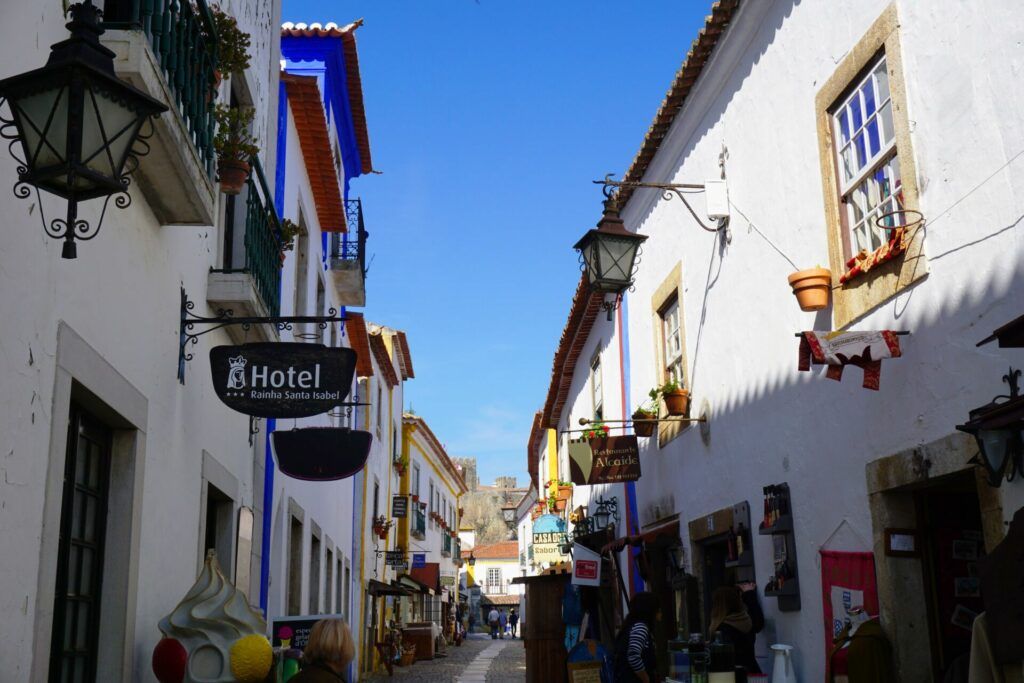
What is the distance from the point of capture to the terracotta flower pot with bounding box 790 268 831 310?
6762mm

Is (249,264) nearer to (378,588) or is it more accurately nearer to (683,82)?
(683,82)

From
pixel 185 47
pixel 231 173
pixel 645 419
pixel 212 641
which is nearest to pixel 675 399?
pixel 645 419

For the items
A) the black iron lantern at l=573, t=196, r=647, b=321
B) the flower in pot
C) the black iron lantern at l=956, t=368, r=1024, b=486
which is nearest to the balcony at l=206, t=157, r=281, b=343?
the black iron lantern at l=573, t=196, r=647, b=321

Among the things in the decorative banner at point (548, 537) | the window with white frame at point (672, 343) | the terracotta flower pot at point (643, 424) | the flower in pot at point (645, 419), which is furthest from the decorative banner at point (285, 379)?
the decorative banner at point (548, 537)

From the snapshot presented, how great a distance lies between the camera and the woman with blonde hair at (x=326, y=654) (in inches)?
182

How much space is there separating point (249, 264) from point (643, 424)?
16.1ft

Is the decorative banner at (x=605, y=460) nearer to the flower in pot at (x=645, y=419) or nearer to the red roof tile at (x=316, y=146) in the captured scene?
the flower in pot at (x=645, y=419)

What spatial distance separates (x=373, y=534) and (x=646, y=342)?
1306 cm

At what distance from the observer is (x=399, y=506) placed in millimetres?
27422

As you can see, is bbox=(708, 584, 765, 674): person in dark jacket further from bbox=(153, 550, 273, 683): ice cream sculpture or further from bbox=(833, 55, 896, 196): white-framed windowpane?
bbox=(153, 550, 273, 683): ice cream sculpture

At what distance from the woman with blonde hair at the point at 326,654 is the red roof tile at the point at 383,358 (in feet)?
58.9

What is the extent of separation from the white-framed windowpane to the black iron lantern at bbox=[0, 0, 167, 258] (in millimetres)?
4366

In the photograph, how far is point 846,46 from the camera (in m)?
6.69

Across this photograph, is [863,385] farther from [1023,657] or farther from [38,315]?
[38,315]
